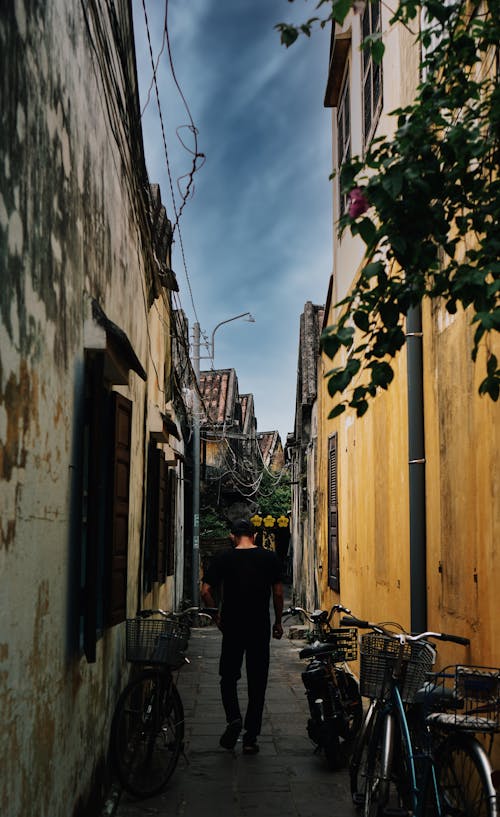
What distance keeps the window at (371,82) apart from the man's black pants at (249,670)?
5.28 metres

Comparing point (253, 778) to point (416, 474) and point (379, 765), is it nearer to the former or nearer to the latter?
point (379, 765)

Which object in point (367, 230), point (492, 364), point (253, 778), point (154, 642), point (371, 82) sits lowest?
point (253, 778)

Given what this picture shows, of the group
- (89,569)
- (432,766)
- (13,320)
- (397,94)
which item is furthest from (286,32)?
(397,94)

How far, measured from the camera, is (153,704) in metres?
5.92

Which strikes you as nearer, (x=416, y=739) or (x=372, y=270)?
(x=372, y=270)

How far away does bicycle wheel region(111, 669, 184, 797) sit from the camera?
559 centimetres

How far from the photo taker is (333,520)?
493 inches

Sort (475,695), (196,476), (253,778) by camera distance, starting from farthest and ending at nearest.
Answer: (196,476), (253,778), (475,695)

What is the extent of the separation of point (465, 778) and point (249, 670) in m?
3.42

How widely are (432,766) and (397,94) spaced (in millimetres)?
6036

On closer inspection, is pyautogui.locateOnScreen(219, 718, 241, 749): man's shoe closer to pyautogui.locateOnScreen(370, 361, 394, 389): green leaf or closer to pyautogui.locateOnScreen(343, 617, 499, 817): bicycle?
pyautogui.locateOnScreen(343, 617, 499, 817): bicycle

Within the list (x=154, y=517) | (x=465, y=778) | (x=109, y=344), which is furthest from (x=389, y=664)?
(x=154, y=517)

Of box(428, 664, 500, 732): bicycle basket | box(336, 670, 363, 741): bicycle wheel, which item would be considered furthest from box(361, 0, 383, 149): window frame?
box(428, 664, 500, 732): bicycle basket

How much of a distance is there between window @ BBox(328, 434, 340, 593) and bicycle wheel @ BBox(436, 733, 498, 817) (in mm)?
7915
